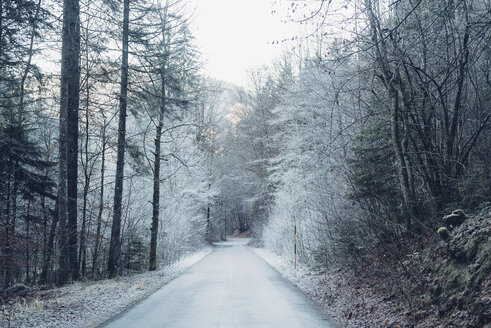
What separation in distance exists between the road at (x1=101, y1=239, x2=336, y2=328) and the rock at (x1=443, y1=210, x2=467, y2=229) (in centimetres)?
311

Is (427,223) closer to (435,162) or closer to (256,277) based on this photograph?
(435,162)

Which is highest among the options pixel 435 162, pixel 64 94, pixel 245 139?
pixel 245 139

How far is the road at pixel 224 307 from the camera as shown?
23.4 feet

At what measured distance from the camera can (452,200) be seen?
8.91 m

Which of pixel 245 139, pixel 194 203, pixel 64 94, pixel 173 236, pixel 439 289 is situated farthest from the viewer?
pixel 245 139

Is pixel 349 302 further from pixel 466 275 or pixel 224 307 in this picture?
pixel 466 275

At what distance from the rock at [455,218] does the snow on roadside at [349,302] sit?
1.97 metres

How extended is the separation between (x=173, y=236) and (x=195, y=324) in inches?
651

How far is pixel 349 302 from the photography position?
8367 mm

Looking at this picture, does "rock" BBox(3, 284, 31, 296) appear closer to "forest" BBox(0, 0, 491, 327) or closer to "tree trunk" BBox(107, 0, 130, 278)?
"forest" BBox(0, 0, 491, 327)

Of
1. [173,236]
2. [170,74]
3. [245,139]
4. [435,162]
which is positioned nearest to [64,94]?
[170,74]

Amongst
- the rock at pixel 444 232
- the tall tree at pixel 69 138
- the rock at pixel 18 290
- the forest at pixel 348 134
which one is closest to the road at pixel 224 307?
the forest at pixel 348 134

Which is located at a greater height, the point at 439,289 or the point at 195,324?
the point at 439,289

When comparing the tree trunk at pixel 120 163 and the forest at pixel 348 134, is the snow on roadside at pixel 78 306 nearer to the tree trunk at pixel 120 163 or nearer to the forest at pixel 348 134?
the forest at pixel 348 134
